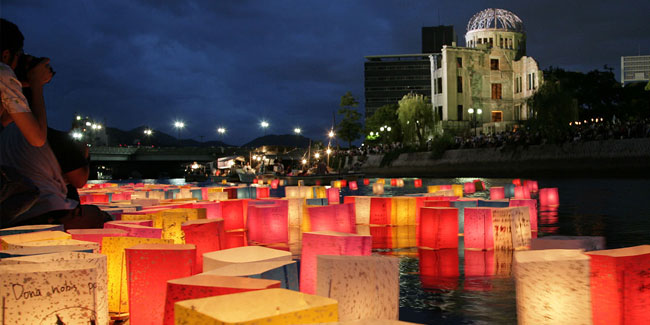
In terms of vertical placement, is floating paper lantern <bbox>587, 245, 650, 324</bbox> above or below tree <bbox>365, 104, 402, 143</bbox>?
below

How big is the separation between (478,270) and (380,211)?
16.4 ft

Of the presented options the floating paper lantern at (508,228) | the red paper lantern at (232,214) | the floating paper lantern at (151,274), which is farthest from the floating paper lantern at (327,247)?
the red paper lantern at (232,214)

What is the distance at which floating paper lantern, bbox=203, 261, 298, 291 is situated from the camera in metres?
3.85

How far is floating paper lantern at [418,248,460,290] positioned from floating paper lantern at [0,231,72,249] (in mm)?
3679

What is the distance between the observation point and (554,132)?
3569 centimetres

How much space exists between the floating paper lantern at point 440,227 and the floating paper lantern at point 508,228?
571mm

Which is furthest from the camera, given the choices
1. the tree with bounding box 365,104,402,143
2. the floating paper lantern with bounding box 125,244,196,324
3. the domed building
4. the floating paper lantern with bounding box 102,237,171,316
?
the tree with bounding box 365,104,402,143

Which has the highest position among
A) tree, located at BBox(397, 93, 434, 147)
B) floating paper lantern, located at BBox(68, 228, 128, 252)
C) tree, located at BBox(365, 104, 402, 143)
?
tree, located at BBox(365, 104, 402, 143)

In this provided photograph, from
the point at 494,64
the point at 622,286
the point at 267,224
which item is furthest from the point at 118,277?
the point at 494,64

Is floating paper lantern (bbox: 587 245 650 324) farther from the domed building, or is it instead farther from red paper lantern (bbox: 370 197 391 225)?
the domed building

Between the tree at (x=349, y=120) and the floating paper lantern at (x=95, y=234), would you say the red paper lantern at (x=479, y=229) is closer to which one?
the floating paper lantern at (x=95, y=234)

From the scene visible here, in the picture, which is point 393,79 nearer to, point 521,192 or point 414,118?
point 414,118

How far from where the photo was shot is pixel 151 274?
4.34m

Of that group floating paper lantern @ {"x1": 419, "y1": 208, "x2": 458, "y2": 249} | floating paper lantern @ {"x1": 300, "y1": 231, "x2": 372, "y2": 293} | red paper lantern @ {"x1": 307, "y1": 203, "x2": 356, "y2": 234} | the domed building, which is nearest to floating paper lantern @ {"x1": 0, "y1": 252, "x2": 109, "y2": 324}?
→ floating paper lantern @ {"x1": 300, "y1": 231, "x2": 372, "y2": 293}
